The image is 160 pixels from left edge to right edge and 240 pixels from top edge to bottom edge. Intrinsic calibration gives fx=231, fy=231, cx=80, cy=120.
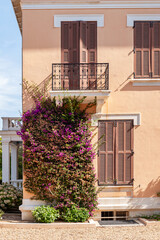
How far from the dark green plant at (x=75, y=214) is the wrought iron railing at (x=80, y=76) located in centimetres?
423

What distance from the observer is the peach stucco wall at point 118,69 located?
8.47 m

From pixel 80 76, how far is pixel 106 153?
2.97 meters

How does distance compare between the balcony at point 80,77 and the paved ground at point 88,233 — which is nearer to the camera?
the paved ground at point 88,233

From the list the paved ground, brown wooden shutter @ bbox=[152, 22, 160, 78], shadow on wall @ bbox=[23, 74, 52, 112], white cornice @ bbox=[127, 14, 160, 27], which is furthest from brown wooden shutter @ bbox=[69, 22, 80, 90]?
the paved ground

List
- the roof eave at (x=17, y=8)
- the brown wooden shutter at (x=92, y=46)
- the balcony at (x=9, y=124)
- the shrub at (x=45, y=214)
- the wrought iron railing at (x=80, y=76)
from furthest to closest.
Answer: the balcony at (x=9, y=124)
the roof eave at (x=17, y=8)
the brown wooden shutter at (x=92, y=46)
the wrought iron railing at (x=80, y=76)
the shrub at (x=45, y=214)

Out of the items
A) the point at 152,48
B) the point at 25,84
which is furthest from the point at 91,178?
Result: the point at 152,48

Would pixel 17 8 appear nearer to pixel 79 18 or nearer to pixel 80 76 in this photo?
pixel 79 18

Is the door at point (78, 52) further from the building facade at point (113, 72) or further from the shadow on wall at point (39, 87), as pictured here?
the shadow on wall at point (39, 87)

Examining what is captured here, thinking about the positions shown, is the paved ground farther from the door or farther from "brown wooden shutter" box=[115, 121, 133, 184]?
the door

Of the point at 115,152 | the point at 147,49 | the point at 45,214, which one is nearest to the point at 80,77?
the point at 147,49

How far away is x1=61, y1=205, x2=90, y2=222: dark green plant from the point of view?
7.75 meters

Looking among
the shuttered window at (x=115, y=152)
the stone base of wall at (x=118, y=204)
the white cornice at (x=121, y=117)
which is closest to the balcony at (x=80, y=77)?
the white cornice at (x=121, y=117)

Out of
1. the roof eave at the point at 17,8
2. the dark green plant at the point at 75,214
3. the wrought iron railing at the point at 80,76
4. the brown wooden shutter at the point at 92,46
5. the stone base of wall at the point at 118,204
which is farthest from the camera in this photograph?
the roof eave at the point at 17,8

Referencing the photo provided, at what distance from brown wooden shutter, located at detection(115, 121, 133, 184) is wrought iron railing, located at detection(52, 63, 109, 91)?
1646 millimetres
